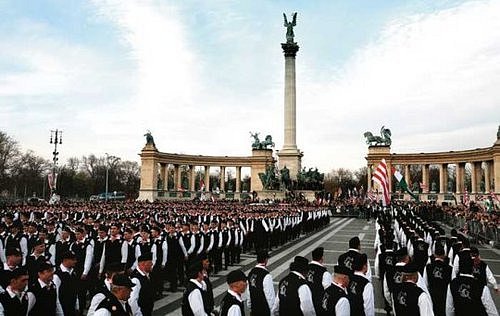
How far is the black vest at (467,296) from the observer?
18.1ft

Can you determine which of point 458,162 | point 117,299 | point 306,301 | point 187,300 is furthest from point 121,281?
point 458,162

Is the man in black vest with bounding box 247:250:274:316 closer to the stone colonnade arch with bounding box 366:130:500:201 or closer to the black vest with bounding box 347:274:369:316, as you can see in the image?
the black vest with bounding box 347:274:369:316

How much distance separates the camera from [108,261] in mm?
9516

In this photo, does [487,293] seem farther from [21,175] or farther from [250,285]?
[21,175]

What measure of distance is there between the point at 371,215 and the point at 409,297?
38.6 m

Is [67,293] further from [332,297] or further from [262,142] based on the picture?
[262,142]

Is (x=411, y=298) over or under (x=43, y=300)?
over

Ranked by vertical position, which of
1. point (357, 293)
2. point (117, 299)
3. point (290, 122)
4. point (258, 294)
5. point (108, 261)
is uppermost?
point (290, 122)

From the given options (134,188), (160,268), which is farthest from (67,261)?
(134,188)

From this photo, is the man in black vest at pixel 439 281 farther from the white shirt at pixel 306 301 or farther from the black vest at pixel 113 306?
the black vest at pixel 113 306

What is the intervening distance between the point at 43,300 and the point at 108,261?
14.6 ft

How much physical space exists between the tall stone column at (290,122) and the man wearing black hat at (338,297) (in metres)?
51.1

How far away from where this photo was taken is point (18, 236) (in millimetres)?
10578

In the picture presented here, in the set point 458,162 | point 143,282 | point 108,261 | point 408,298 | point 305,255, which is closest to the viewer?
point 408,298
